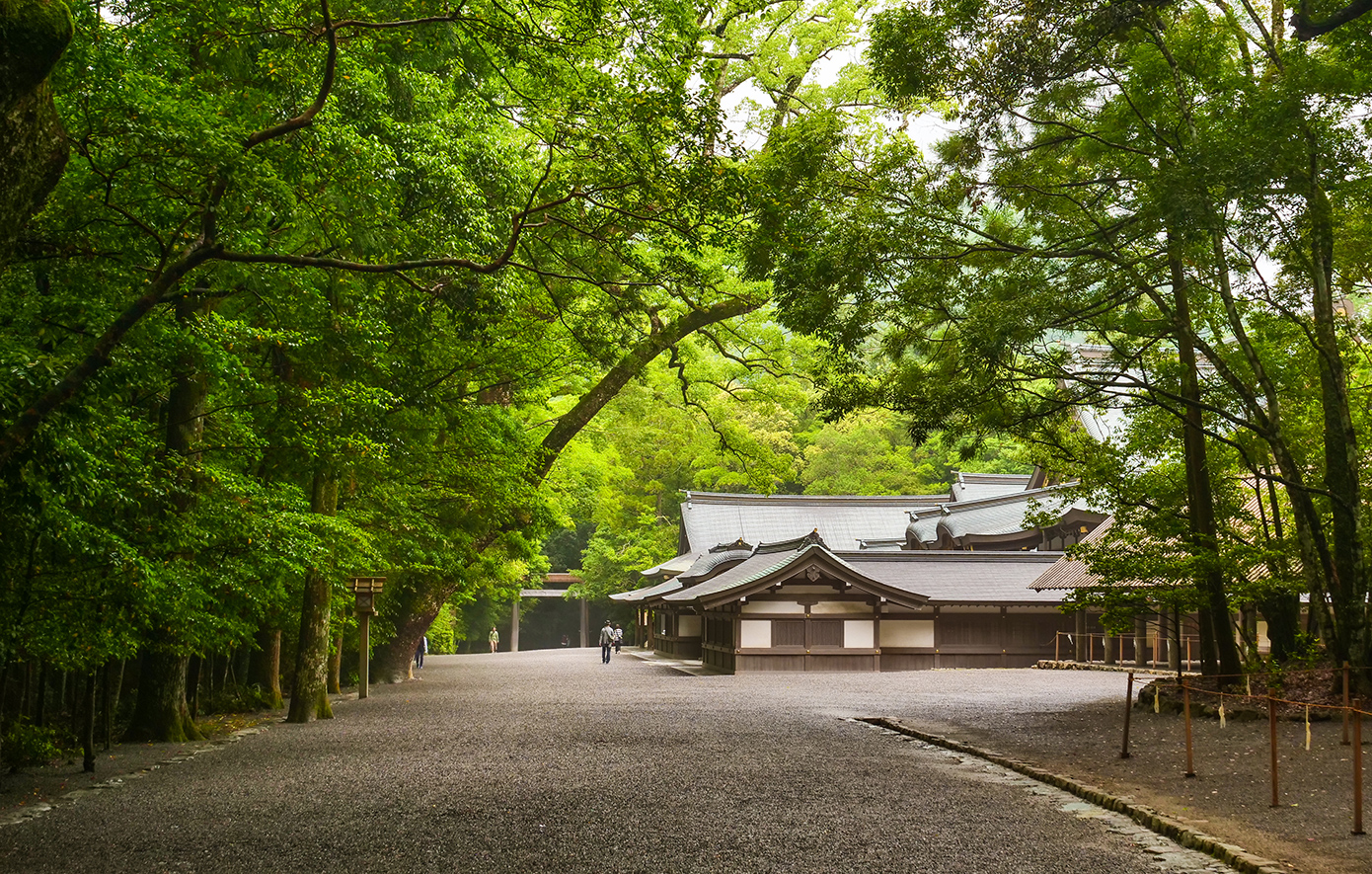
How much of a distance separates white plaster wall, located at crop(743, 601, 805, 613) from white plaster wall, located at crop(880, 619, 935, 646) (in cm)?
253

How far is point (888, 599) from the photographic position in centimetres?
2580

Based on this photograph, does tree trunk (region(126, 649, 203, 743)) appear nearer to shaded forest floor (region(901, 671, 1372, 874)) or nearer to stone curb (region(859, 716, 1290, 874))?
stone curb (region(859, 716, 1290, 874))

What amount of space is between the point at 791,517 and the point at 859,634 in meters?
13.5

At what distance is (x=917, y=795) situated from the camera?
8008 mm

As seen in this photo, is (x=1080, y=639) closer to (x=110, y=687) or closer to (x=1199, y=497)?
(x=1199, y=497)

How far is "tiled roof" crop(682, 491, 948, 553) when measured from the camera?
38.6 metres

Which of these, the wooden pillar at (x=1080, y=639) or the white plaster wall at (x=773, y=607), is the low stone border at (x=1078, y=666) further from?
the white plaster wall at (x=773, y=607)

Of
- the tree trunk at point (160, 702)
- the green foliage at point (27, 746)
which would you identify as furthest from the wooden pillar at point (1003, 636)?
the green foliage at point (27, 746)

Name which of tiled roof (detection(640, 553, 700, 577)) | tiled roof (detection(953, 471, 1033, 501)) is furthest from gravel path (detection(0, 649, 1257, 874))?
tiled roof (detection(953, 471, 1033, 501))

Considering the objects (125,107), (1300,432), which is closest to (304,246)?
(125,107)

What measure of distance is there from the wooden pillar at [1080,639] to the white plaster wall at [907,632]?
12.8 feet

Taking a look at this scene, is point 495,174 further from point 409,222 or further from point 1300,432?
point 1300,432

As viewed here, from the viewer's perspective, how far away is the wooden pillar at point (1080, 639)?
1067 inches

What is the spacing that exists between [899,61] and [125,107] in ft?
24.4
